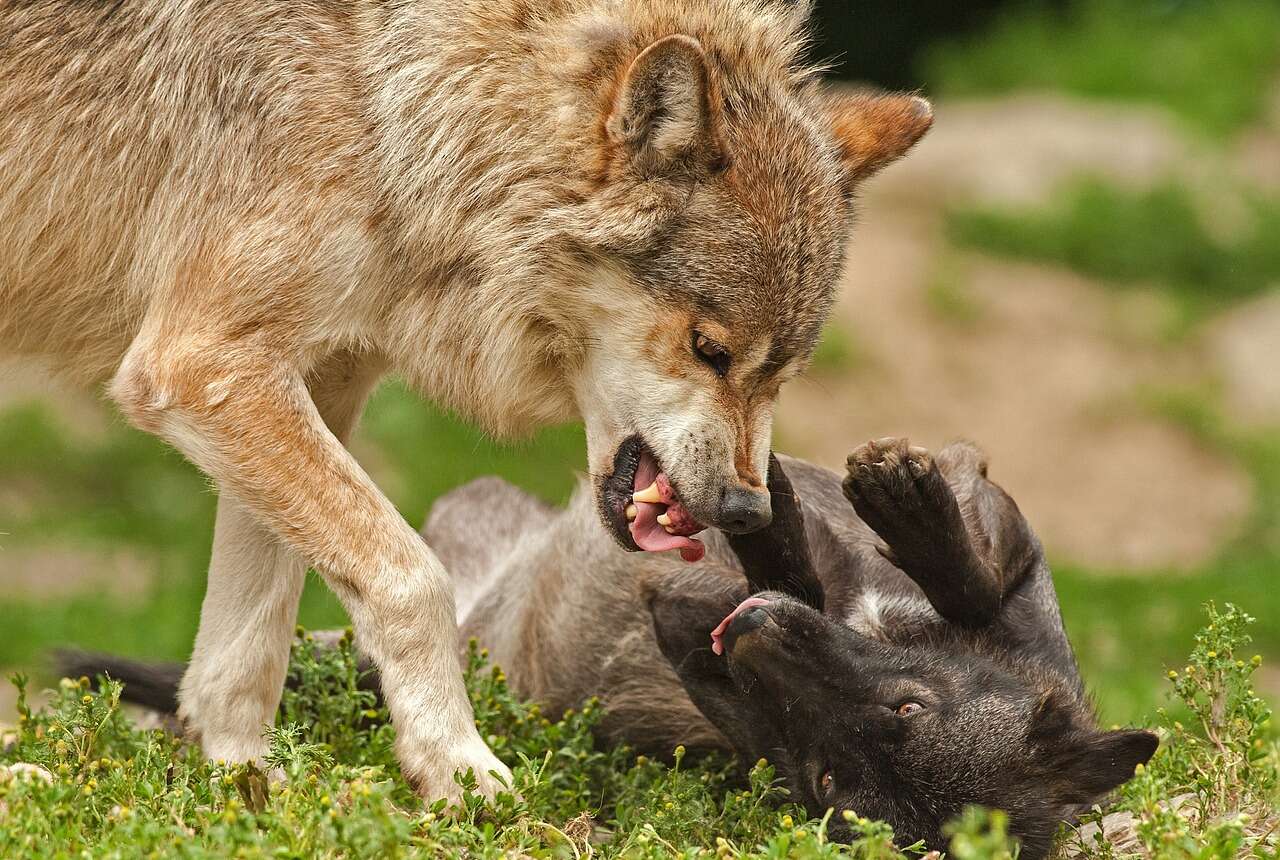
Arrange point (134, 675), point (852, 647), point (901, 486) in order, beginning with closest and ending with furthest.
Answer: point (852, 647), point (901, 486), point (134, 675)

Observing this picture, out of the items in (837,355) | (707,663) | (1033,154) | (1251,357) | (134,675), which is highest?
(707,663)

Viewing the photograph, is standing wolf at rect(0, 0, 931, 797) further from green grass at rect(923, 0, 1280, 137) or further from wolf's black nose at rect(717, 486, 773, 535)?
green grass at rect(923, 0, 1280, 137)

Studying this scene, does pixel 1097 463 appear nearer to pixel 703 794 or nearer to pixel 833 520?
pixel 833 520

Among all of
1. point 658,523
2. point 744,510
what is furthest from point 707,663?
point 744,510

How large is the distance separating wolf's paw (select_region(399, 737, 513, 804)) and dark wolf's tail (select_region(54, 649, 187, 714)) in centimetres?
172

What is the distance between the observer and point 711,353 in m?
4.75

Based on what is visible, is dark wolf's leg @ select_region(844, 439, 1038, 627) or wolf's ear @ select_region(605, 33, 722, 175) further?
dark wolf's leg @ select_region(844, 439, 1038, 627)

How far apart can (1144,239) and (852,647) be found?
32.2ft

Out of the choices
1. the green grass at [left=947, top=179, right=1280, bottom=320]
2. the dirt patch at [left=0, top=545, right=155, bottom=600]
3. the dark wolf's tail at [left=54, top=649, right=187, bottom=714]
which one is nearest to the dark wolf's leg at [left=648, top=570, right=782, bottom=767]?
the dark wolf's tail at [left=54, top=649, right=187, bottom=714]

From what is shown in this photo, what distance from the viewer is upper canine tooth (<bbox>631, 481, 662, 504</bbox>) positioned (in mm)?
4863

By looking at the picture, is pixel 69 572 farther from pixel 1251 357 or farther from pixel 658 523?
pixel 1251 357

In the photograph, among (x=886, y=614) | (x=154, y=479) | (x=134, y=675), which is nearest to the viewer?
(x=886, y=614)

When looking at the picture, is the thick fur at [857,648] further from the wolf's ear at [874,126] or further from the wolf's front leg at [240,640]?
the wolf's front leg at [240,640]

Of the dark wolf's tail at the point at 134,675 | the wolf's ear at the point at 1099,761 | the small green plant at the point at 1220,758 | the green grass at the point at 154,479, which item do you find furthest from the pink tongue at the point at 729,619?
the green grass at the point at 154,479
